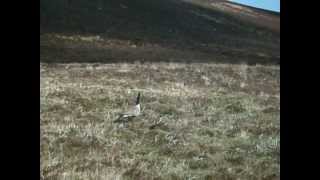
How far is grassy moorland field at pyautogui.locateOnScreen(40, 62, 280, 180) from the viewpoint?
11.7 metres

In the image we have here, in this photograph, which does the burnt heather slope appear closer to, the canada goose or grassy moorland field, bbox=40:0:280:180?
grassy moorland field, bbox=40:0:280:180

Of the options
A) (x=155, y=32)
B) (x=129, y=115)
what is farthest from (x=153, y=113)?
(x=155, y=32)

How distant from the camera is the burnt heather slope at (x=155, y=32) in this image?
4706 centimetres

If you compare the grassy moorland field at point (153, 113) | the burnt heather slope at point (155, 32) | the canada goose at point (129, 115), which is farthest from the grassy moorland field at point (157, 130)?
the burnt heather slope at point (155, 32)

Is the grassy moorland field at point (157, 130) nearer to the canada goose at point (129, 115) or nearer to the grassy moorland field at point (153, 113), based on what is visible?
the grassy moorland field at point (153, 113)

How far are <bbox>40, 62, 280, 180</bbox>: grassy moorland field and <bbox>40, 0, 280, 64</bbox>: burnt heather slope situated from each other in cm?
1443

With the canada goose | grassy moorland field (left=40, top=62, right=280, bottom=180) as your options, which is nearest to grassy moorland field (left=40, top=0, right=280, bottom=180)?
grassy moorland field (left=40, top=62, right=280, bottom=180)

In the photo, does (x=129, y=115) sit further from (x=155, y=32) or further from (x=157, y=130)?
(x=155, y=32)

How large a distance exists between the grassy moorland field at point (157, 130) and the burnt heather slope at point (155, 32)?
47.3 feet
